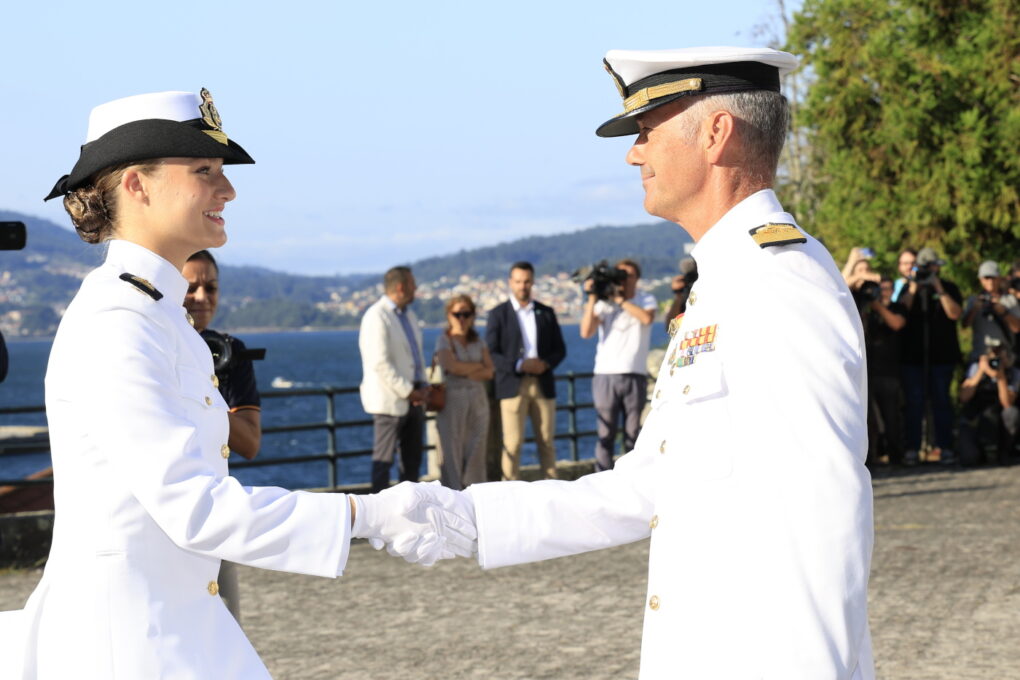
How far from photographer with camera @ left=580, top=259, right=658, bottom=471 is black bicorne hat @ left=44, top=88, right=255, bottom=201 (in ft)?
29.8

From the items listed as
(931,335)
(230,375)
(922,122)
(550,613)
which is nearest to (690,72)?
(230,375)

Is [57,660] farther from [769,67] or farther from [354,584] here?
[354,584]

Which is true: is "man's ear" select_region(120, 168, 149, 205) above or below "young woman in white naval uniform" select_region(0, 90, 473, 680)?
above

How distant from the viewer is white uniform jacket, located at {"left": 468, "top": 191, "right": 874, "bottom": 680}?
245 centimetres

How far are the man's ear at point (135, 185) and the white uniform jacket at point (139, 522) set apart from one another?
0.24 meters

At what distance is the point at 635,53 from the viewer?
3092 millimetres

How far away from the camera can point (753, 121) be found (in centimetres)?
291

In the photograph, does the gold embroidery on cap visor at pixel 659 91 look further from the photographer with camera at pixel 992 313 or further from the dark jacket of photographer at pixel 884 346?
the photographer with camera at pixel 992 313

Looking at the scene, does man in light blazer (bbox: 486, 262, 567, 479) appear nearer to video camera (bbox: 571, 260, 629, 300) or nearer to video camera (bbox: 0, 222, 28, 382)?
video camera (bbox: 571, 260, 629, 300)

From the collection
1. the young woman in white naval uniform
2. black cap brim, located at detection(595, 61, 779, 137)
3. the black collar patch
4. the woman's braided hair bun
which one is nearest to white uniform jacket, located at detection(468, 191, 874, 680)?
black cap brim, located at detection(595, 61, 779, 137)

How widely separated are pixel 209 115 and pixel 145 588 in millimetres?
1123

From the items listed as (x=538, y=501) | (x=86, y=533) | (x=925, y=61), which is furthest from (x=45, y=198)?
(x=925, y=61)

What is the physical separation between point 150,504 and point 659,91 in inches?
54.9

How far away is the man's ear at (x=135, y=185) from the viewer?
3.06 meters
